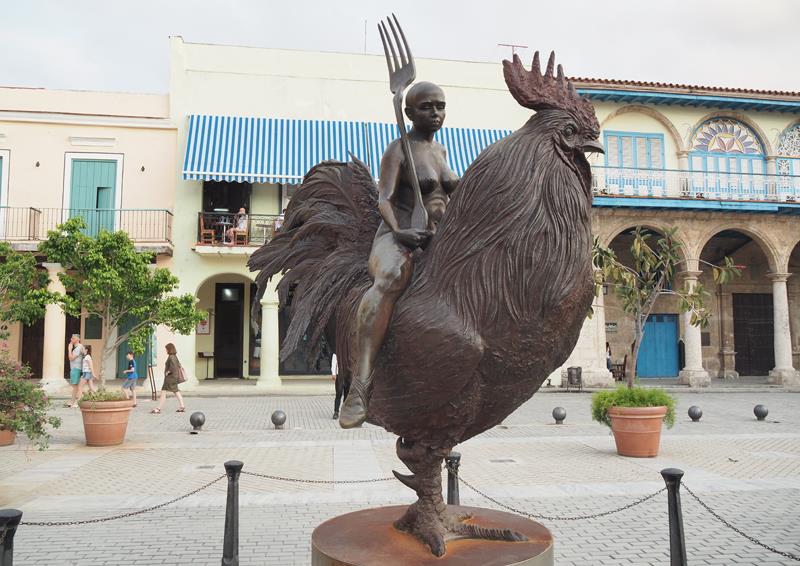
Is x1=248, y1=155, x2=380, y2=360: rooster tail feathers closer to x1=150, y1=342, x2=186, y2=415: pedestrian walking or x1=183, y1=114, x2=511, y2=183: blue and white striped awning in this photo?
x1=150, y1=342, x2=186, y2=415: pedestrian walking

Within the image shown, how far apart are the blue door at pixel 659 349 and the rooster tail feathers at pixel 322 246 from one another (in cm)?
2180

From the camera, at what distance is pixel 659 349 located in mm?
23641

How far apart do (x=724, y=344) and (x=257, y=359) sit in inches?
686

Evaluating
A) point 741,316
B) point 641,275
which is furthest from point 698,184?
point 641,275

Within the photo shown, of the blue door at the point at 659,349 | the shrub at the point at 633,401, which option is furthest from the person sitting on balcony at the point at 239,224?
the blue door at the point at 659,349

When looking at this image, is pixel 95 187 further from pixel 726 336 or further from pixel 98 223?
pixel 726 336

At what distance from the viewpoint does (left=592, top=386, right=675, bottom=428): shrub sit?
9.57m

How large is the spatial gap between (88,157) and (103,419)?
1231 centimetres

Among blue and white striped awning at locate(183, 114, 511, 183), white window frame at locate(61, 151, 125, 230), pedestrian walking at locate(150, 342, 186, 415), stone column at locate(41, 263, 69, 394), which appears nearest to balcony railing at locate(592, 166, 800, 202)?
blue and white striped awning at locate(183, 114, 511, 183)

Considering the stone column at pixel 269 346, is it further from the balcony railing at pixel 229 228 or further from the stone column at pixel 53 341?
the stone column at pixel 53 341

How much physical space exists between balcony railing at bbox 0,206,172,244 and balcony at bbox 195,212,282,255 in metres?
1.09

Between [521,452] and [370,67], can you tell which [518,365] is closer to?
[521,452]

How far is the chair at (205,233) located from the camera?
63.5ft

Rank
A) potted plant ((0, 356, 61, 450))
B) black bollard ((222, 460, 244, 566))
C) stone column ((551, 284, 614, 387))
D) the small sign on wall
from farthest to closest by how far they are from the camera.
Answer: the small sign on wall < stone column ((551, 284, 614, 387)) < potted plant ((0, 356, 61, 450)) < black bollard ((222, 460, 244, 566))
